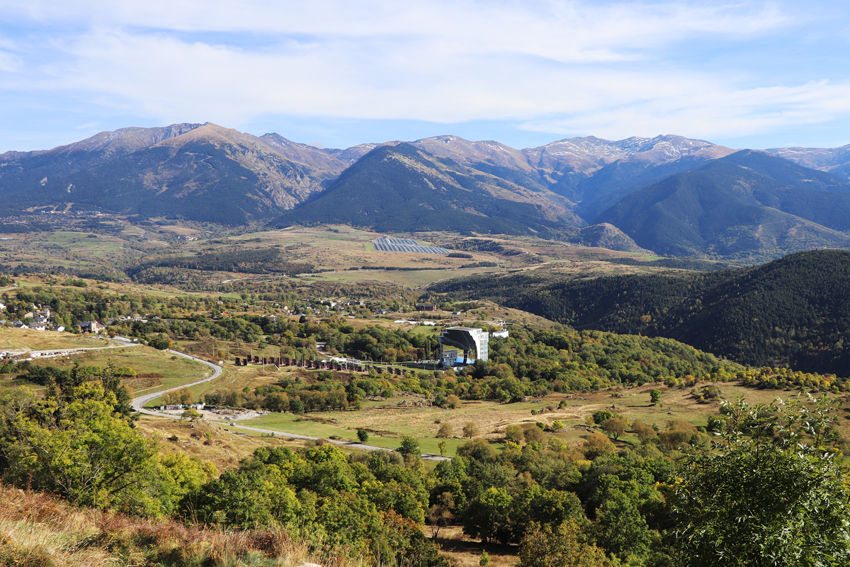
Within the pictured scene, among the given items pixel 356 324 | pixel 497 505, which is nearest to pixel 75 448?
pixel 497 505

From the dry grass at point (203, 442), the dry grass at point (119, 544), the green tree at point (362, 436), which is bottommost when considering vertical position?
the green tree at point (362, 436)

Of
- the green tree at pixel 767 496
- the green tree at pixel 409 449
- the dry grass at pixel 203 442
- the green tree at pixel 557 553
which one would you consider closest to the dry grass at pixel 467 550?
the green tree at pixel 557 553

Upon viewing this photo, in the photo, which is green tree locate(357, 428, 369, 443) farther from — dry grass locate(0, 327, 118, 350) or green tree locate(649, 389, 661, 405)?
dry grass locate(0, 327, 118, 350)

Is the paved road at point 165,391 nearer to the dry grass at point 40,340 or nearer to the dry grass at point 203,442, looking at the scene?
the dry grass at point 40,340

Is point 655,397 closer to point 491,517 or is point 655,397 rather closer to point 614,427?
point 614,427

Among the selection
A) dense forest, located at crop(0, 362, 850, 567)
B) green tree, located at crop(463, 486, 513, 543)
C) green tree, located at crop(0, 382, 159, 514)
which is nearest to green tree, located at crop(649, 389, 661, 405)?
dense forest, located at crop(0, 362, 850, 567)

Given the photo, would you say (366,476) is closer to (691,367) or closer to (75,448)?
(75,448)
